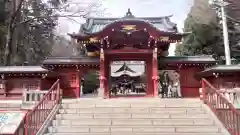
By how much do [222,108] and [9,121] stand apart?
7.48m

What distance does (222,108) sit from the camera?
30.4 ft

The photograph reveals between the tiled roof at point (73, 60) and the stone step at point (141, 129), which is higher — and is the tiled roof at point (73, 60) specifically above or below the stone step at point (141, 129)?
above

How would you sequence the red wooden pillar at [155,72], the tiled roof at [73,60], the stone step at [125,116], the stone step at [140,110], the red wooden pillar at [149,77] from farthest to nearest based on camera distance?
the tiled roof at [73,60]
the red wooden pillar at [149,77]
the red wooden pillar at [155,72]
the stone step at [140,110]
the stone step at [125,116]

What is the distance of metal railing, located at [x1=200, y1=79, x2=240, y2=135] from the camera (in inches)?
316

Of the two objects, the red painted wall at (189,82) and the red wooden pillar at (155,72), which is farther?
the red painted wall at (189,82)

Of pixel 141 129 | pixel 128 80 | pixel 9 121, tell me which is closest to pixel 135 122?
pixel 141 129

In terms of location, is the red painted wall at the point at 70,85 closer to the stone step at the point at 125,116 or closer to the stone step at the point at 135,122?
the stone step at the point at 125,116

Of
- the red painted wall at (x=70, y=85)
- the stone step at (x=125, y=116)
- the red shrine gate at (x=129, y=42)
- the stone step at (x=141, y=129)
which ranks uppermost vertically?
the red shrine gate at (x=129, y=42)

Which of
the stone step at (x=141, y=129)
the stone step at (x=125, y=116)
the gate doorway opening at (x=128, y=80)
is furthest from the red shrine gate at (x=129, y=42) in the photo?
the gate doorway opening at (x=128, y=80)

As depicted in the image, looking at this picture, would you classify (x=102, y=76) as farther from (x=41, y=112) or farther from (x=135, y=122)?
(x=41, y=112)

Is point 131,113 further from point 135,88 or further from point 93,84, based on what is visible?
point 93,84

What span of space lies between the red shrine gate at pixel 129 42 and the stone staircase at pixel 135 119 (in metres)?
4.05

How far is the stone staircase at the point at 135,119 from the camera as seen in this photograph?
347 inches

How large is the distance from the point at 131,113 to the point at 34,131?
12.4 ft
